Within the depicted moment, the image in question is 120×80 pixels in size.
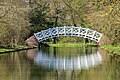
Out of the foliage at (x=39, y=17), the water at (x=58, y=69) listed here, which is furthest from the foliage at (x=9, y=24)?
the foliage at (x=39, y=17)

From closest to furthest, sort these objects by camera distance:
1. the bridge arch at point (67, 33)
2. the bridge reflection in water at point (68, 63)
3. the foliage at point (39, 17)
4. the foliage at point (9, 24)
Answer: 1. the bridge reflection in water at point (68, 63)
2. the foliage at point (9, 24)
3. the bridge arch at point (67, 33)
4. the foliage at point (39, 17)

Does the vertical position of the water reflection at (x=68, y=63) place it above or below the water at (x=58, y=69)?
below

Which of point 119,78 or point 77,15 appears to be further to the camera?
point 77,15

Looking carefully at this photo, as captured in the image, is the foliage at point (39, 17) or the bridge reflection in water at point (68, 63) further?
the foliage at point (39, 17)

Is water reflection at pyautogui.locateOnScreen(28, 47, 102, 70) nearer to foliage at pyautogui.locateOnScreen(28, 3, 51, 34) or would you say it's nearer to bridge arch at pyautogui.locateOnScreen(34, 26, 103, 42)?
bridge arch at pyautogui.locateOnScreen(34, 26, 103, 42)

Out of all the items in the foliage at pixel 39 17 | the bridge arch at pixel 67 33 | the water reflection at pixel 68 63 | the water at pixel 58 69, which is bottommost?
the water reflection at pixel 68 63

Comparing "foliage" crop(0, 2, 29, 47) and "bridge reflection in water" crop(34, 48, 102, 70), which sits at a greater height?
"foliage" crop(0, 2, 29, 47)

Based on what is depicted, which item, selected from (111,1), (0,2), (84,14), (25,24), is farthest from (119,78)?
(84,14)

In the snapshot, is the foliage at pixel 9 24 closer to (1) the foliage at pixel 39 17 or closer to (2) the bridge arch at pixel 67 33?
(2) the bridge arch at pixel 67 33

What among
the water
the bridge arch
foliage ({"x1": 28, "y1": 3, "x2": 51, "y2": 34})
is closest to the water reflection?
the water

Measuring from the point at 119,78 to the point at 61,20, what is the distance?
69378mm

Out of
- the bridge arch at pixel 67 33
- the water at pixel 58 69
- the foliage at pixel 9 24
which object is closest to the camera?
the water at pixel 58 69

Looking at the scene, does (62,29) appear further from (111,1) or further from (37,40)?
(111,1)

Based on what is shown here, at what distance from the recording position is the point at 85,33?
71.8 meters
